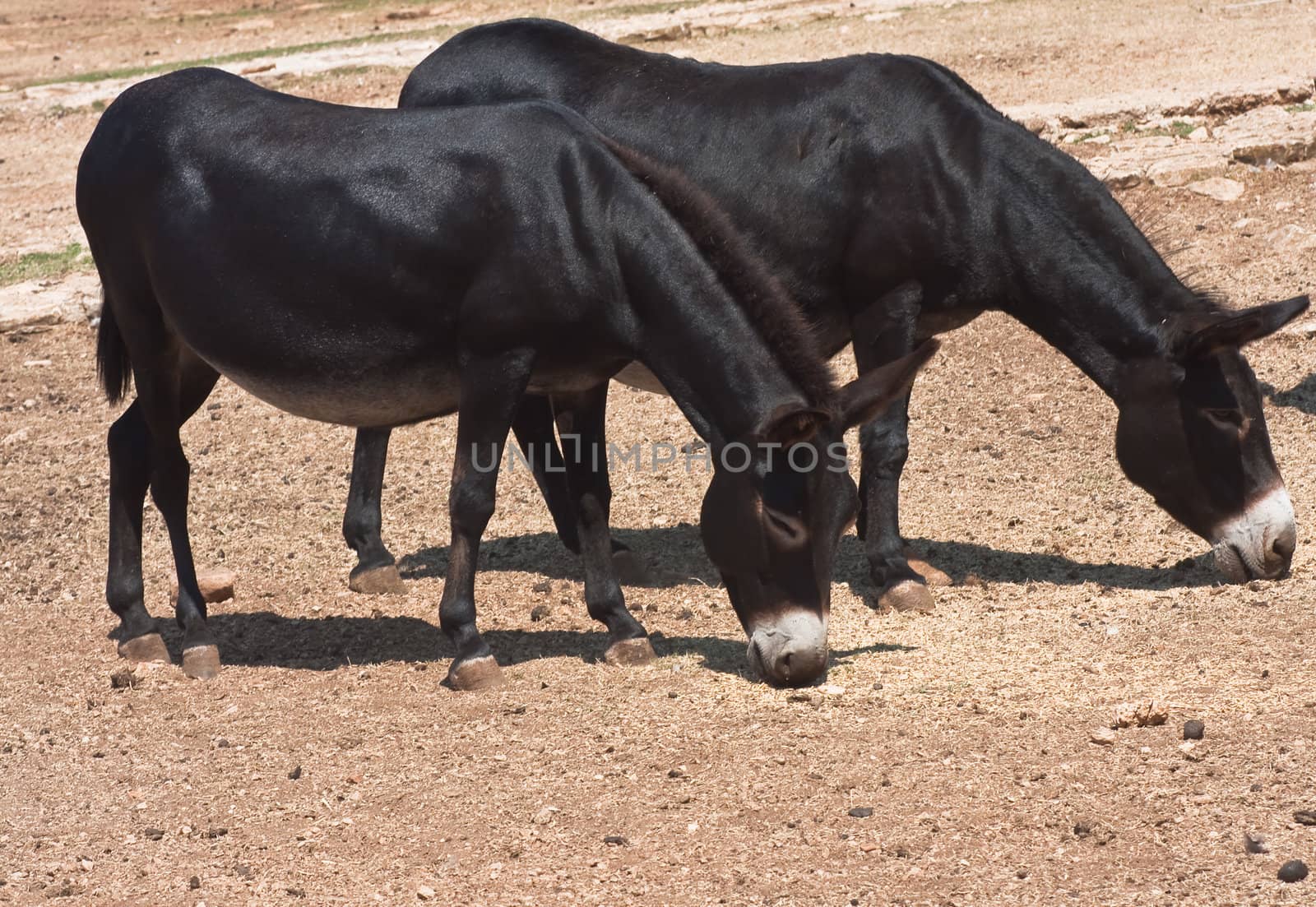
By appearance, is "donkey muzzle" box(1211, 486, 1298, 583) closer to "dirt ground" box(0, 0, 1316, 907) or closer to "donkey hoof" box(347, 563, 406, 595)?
"dirt ground" box(0, 0, 1316, 907)

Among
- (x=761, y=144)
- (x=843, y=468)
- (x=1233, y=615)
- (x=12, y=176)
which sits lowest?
(x=12, y=176)

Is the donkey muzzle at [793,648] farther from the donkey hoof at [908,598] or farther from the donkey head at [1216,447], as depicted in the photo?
the donkey head at [1216,447]

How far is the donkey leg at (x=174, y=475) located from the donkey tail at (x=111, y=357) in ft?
1.02

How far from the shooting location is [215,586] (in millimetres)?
7090

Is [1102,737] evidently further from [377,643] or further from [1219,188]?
[1219,188]

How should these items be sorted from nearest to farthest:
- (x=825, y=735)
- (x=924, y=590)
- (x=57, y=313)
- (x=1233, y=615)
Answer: (x=825, y=735), (x=1233, y=615), (x=924, y=590), (x=57, y=313)

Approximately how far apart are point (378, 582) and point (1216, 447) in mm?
3747

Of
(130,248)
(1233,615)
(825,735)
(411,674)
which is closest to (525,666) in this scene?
(411,674)

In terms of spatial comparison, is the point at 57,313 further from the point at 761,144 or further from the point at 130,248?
the point at 761,144

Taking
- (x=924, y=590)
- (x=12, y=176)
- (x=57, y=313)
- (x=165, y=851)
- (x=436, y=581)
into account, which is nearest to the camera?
(x=165, y=851)

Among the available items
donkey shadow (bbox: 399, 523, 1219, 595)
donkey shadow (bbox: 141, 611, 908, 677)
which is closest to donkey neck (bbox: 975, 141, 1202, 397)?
donkey shadow (bbox: 399, 523, 1219, 595)

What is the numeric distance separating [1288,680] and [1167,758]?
79cm

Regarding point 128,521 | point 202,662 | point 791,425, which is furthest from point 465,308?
point 128,521

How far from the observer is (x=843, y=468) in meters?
5.29
